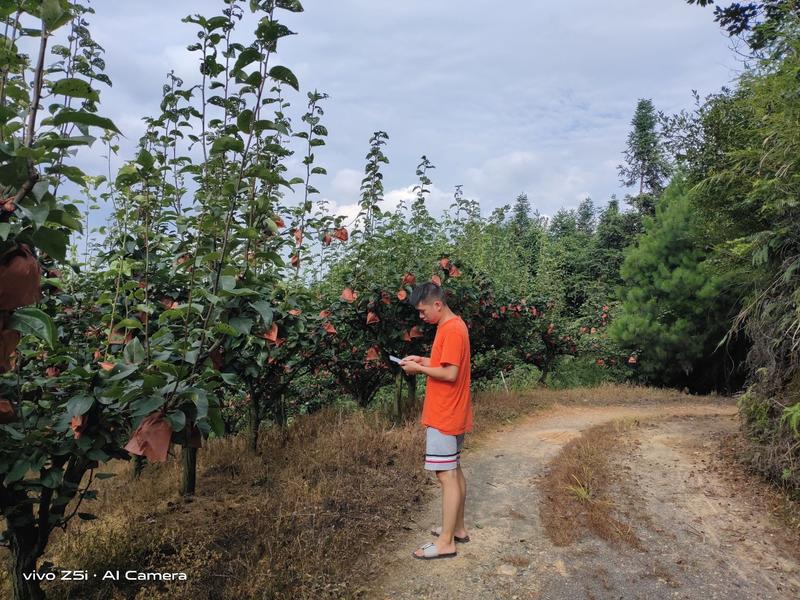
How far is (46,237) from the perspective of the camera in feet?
4.66

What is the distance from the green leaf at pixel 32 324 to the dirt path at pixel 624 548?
2.50 metres

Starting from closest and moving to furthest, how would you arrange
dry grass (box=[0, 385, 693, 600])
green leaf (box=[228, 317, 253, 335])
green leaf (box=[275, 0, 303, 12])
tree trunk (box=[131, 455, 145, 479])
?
green leaf (box=[275, 0, 303, 12])
green leaf (box=[228, 317, 253, 335])
dry grass (box=[0, 385, 693, 600])
tree trunk (box=[131, 455, 145, 479])

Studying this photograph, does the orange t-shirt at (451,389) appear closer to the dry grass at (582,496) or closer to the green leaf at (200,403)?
the dry grass at (582,496)

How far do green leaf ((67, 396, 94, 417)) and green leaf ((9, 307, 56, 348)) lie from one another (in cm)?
69

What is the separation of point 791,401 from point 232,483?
522cm

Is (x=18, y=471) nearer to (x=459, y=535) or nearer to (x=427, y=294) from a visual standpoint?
(x=427, y=294)

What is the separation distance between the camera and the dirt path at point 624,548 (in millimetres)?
3197

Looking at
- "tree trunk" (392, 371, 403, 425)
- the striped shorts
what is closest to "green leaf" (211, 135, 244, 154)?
the striped shorts

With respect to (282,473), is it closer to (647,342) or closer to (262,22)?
(262,22)

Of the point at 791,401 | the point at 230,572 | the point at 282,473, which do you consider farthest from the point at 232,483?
the point at 791,401

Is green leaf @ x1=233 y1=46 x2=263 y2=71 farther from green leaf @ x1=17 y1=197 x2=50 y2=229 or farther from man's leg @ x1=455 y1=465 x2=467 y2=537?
man's leg @ x1=455 y1=465 x2=467 y2=537

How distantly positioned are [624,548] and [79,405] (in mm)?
3595

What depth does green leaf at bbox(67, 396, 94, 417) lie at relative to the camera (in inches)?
76.1

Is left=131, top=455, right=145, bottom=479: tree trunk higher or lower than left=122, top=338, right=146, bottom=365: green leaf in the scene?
lower
